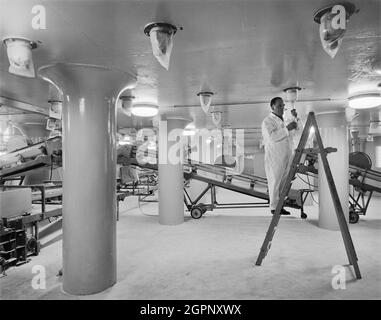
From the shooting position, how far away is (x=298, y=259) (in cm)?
438

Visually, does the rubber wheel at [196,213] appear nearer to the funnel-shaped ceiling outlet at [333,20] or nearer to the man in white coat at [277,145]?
the man in white coat at [277,145]

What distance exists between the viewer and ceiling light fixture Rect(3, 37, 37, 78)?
2.49 meters

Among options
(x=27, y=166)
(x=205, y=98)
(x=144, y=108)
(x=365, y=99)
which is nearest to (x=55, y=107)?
(x=144, y=108)

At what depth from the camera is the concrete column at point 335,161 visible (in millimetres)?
6273

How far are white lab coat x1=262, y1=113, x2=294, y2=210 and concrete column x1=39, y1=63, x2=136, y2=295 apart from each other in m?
1.94

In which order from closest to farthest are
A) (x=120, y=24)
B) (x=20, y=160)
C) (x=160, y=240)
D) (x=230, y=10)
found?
(x=230, y=10)
(x=120, y=24)
(x=160, y=240)
(x=20, y=160)

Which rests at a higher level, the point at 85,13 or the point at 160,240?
the point at 85,13

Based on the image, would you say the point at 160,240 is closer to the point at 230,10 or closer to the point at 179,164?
the point at 179,164

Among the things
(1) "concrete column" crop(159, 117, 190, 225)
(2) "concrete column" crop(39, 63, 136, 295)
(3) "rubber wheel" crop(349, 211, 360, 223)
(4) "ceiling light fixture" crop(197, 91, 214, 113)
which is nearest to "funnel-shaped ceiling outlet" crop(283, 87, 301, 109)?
(4) "ceiling light fixture" crop(197, 91, 214, 113)

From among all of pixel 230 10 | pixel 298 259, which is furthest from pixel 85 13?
pixel 298 259

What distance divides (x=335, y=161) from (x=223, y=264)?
3701mm

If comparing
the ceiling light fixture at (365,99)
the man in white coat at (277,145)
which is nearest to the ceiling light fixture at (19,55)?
the man in white coat at (277,145)

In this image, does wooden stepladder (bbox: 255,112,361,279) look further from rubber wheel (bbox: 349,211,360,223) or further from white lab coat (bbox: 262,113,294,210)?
rubber wheel (bbox: 349,211,360,223)
